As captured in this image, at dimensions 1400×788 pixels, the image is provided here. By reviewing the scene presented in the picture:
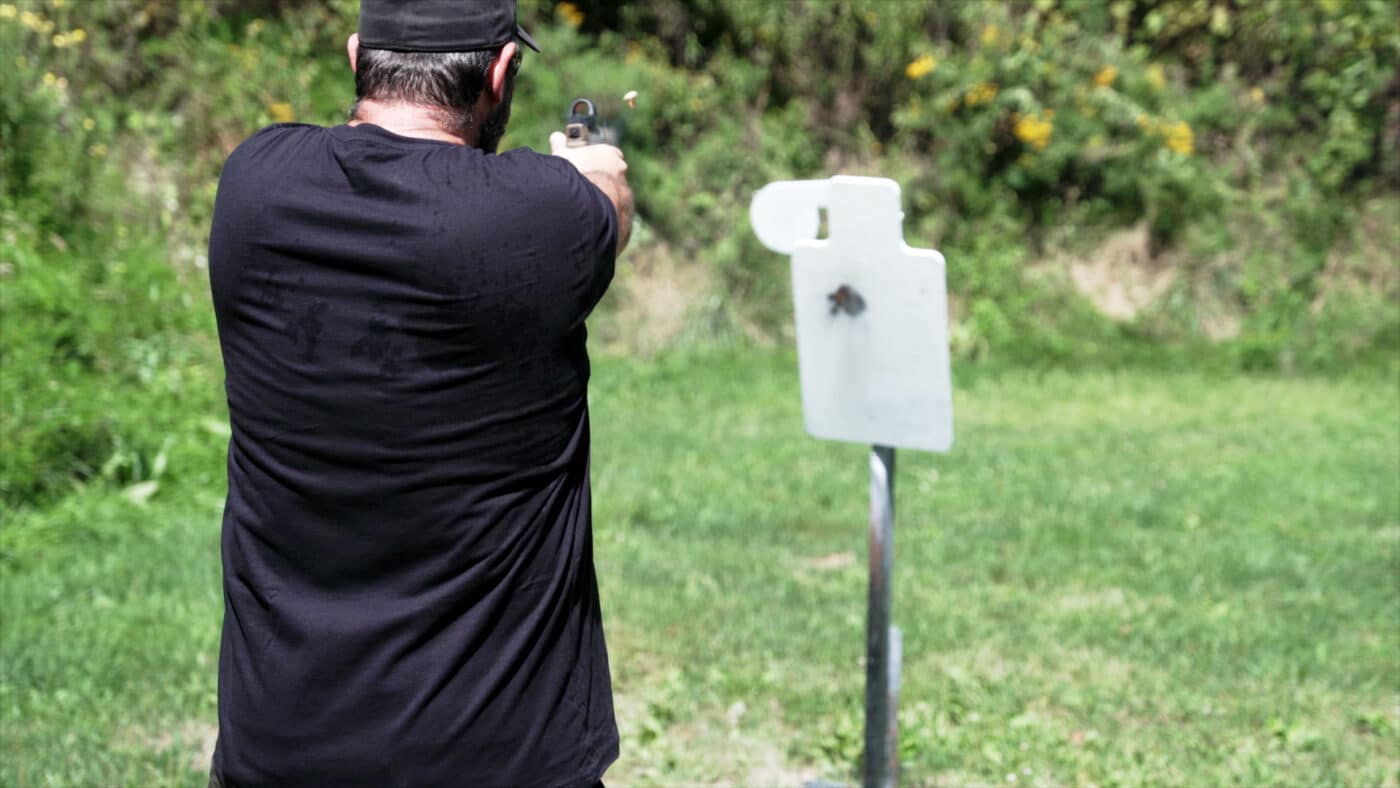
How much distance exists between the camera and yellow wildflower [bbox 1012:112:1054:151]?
1175 cm

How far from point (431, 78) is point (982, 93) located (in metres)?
10.4

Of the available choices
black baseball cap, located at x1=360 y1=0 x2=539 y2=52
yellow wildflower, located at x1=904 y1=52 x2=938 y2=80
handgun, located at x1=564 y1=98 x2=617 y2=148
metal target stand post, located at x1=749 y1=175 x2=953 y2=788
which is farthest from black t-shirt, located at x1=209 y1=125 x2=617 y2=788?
yellow wildflower, located at x1=904 y1=52 x2=938 y2=80

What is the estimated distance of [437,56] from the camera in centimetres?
198

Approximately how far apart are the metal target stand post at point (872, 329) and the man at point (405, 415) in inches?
50.1

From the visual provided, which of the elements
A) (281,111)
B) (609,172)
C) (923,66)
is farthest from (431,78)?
(923,66)

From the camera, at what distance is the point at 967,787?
165 inches

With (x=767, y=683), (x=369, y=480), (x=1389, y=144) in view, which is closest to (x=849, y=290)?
(x=369, y=480)

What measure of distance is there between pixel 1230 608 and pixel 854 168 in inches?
282

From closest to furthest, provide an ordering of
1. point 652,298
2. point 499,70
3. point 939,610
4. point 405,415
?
point 405,415 → point 499,70 → point 939,610 → point 652,298

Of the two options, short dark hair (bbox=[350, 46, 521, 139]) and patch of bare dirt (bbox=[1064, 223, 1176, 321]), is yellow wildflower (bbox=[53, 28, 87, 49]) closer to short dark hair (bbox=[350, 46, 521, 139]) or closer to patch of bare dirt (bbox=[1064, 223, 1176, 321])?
patch of bare dirt (bbox=[1064, 223, 1176, 321])

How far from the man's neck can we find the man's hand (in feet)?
0.61

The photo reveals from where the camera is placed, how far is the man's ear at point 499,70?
6.61 ft

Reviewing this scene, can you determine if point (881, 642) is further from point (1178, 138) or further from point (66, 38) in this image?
point (1178, 138)

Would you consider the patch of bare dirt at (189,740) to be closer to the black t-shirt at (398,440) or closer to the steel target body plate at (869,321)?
the steel target body plate at (869,321)
